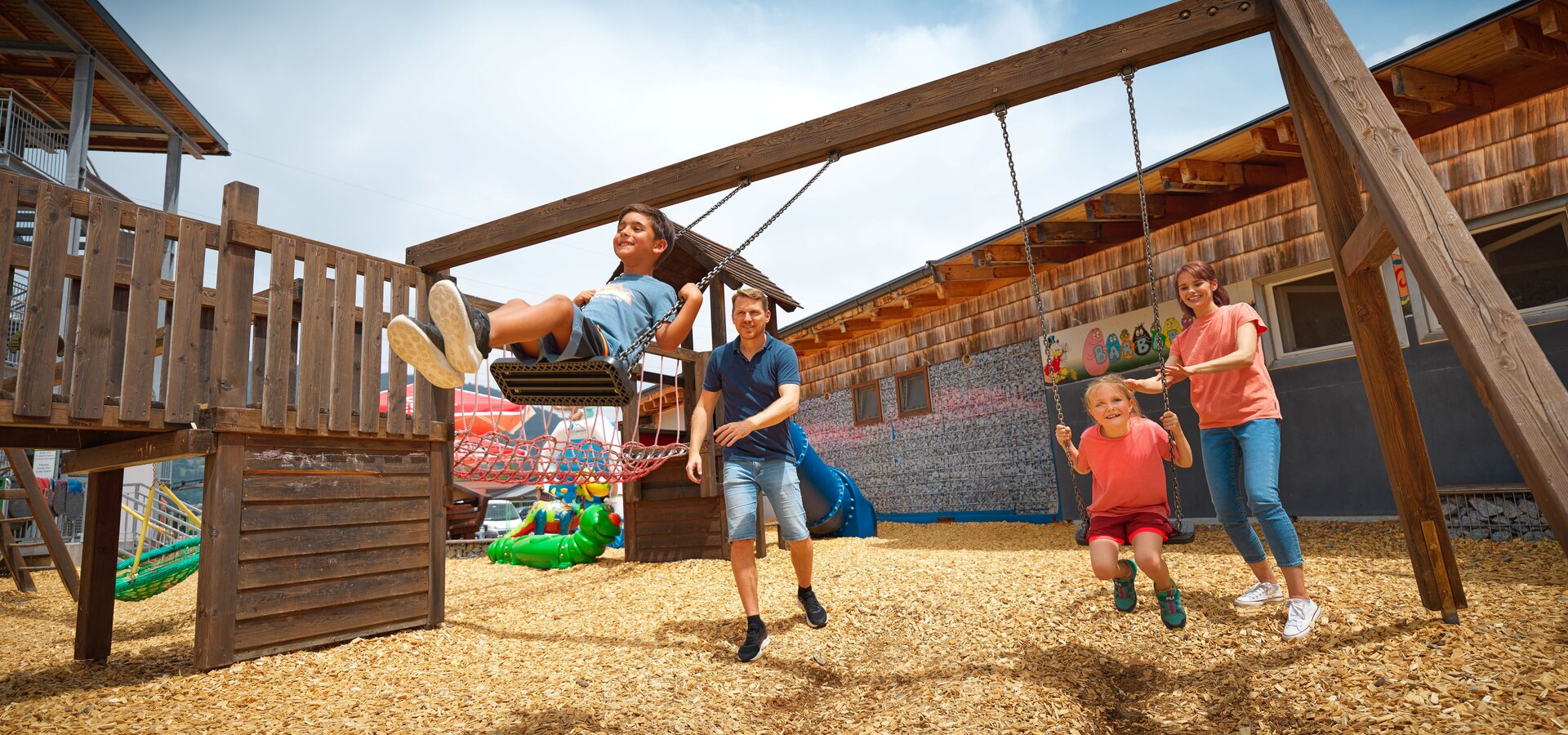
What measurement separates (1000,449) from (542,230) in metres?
7.19

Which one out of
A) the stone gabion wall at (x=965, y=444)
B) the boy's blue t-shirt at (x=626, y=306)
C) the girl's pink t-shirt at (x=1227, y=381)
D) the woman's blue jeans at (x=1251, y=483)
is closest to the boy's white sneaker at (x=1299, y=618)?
the woman's blue jeans at (x=1251, y=483)

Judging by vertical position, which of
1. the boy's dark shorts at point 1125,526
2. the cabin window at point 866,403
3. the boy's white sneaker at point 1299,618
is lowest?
the boy's white sneaker at point 1299,618

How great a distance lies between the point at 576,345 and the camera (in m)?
2.72

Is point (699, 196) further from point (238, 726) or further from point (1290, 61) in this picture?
point (238, 726)

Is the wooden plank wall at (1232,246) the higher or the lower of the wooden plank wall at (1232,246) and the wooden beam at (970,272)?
the lower

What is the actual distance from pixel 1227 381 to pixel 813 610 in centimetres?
239

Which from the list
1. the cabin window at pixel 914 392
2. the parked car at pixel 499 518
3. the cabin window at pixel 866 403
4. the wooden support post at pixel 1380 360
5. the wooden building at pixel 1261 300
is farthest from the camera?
the parked car at pixel 499 518

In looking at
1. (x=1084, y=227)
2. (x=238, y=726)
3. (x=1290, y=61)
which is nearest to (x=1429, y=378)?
(x=1084, y=227)

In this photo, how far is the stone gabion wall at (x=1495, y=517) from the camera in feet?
17.7

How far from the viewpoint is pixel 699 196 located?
13.9 feet

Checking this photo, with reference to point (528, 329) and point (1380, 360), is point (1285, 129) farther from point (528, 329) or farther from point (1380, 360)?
point (528, 329)

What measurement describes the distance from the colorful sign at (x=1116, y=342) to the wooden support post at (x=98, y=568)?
7.42 meters

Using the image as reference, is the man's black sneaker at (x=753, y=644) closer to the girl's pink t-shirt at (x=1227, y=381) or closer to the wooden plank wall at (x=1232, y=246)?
the girl's pink t-shirt at (x=1227, y=381)

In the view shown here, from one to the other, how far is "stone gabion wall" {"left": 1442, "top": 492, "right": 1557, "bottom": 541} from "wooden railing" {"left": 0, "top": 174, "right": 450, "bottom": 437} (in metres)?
7.30
